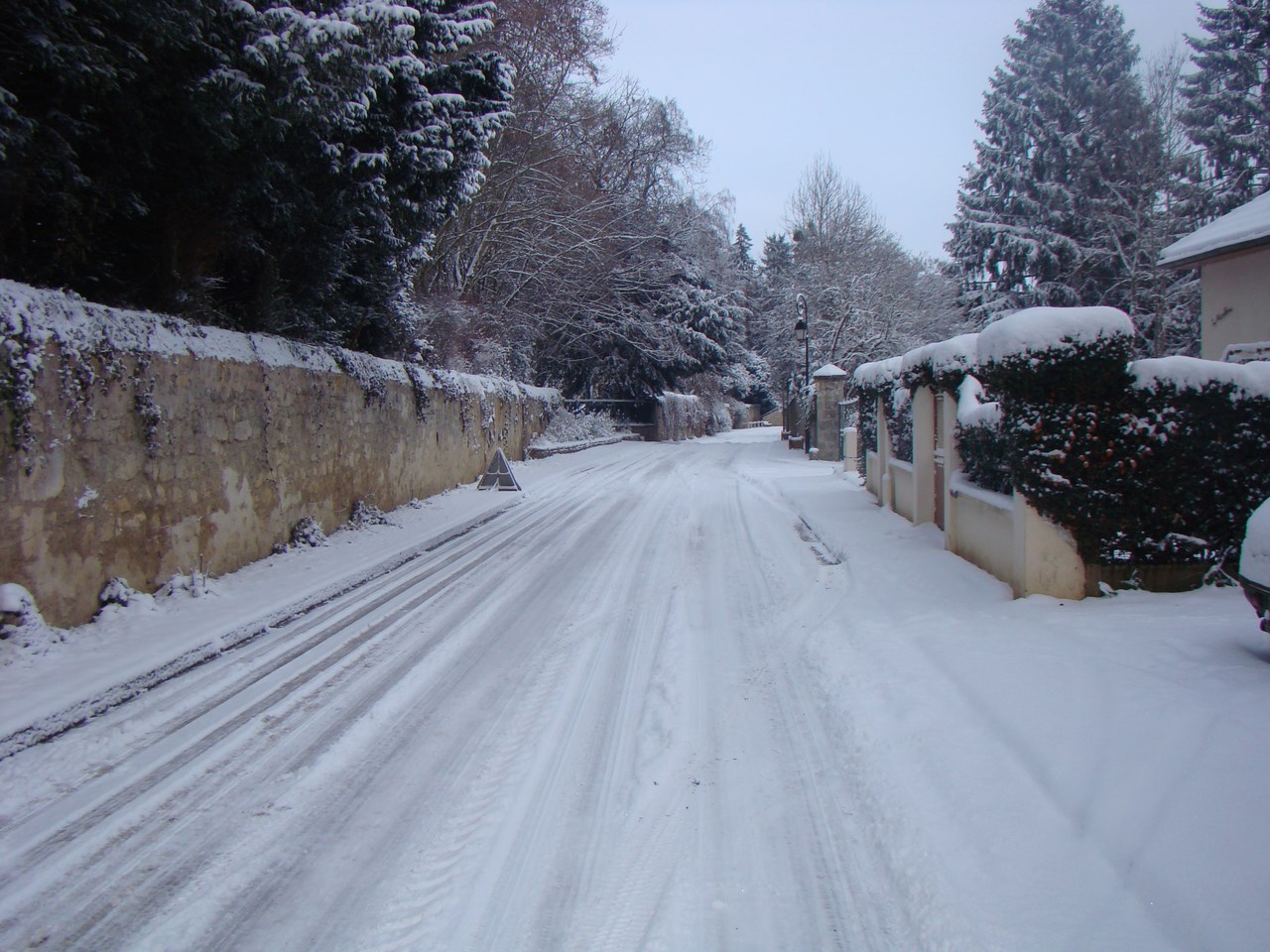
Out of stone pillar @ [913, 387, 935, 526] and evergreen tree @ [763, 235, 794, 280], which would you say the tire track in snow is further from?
evergreen tree @ [763, 235, 794, 280]

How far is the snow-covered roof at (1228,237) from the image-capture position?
11.0m

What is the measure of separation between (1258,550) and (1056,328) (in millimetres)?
2188

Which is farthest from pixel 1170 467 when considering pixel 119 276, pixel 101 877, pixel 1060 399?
pixel 119 276

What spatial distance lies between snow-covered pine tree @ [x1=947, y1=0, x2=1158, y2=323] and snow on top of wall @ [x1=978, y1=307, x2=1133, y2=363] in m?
22.5

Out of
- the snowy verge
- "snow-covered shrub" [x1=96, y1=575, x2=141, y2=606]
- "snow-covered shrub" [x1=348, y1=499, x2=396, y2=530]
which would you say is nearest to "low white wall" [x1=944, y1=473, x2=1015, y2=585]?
"snow-covered shrub" [x1=96, y1=575, x2=141, y2=606]

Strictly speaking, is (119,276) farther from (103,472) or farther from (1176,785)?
(1176,785)

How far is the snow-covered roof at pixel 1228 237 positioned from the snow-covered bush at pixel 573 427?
17.1 meters

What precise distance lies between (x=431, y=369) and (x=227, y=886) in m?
13.2

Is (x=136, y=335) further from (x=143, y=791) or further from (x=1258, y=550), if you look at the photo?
(x=1258, y=550)

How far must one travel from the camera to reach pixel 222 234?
8547mm

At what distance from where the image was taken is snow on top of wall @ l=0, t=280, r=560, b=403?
540 centimetres

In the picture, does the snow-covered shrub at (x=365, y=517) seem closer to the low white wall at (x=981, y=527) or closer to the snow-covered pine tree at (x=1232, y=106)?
the low white wall at (x=981, y=527)

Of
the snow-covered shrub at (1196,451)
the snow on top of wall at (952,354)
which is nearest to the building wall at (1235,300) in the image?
the snow on top of wall at (952,354)

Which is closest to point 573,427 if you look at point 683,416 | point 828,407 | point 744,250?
point 828,407
